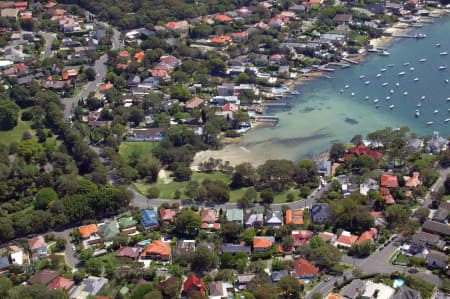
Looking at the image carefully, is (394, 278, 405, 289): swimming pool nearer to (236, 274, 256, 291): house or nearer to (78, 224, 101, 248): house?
(236, 274, 256, 291): house

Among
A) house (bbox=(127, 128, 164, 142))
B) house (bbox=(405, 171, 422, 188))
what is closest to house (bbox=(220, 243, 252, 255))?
house (bbox=(405, 171, 422, 188))

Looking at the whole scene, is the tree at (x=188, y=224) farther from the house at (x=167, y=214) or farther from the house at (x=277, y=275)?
the house at (x=277, y=275)

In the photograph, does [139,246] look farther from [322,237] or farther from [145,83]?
[145,83]

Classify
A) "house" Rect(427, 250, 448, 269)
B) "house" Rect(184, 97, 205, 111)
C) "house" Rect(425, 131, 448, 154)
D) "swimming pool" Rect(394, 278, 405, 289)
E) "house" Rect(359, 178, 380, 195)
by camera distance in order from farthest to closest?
"house" Rect(184, 97, 205, 111), "house" Rect(425, 131, 448, 154), "house" Rect(359, 178, 380, 195), "house" Rect(427, 250, 448, 269), "swimming pool" Rect(394, 278, 405, 289)

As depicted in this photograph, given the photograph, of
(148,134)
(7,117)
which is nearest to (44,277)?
(148,134)

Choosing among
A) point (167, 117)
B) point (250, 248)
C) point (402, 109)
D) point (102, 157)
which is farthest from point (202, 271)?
point (402, 109)

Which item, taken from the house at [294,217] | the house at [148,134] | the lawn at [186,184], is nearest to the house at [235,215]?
the lawn at [186,184]
